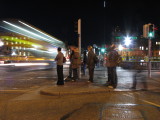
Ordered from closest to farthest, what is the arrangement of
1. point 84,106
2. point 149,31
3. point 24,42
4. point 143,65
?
point 84,106, point 149,31, point 24,42, point 143,65

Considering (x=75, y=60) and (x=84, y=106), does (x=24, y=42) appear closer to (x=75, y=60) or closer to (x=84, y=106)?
(x=75, y=60)

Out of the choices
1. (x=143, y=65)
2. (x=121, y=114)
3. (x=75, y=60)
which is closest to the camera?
(x=121, y=114)

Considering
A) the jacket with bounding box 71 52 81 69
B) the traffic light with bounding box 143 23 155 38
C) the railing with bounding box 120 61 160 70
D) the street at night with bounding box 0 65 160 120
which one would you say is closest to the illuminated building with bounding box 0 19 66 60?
the jacket with bounding box 71 52 81 69

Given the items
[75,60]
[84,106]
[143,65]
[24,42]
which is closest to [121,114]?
[84,106]

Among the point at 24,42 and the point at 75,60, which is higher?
the point at 24,42

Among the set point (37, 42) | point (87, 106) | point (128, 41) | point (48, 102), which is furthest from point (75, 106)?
point (128, 41)

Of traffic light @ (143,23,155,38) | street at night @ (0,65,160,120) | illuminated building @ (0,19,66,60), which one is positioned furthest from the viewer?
illuminated building @ (0,19,66,60)

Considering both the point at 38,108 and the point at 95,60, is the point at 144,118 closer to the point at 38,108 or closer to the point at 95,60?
the point at 38,108

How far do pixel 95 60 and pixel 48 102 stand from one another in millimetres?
3811

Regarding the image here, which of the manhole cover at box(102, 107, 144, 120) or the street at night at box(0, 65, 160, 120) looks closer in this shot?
the manhole cover at box(102, 107, 144, 120)

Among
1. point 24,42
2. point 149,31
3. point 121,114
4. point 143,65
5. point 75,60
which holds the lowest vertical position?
point 121,114

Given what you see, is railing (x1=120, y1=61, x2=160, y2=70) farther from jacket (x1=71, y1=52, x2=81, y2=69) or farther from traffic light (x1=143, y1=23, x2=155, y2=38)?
jacket (x1=71, y1=52, x2=81, y2=69)

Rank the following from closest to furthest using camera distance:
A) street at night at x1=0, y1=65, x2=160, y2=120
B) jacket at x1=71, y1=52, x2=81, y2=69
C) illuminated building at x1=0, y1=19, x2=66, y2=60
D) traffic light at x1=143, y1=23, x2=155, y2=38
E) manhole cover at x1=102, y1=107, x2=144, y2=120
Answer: manhole cover at x1=102, y1=107, x2=144, y2=120
street at night at x1=0, y1=65, x2=160, y2=120
jacket at x1=71, y1=52, x2=81, y2=69
traffic light at x1=143, y1=23, x2=155, y2=38
illuminated building at x1=0, y1=19, x2=66, y2=60

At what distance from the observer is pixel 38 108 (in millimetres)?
5426
